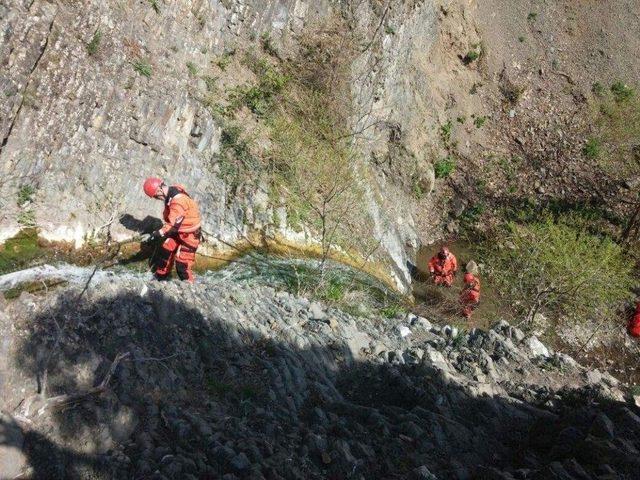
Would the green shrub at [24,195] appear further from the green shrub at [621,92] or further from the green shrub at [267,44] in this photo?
the green shrub at [621,92]

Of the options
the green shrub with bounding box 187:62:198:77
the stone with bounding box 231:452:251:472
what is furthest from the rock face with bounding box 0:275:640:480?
the green shrub with bounding box 187:62:198:77

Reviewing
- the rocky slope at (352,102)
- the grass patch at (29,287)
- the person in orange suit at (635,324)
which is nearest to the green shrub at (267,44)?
the rocky slope at (352,102)

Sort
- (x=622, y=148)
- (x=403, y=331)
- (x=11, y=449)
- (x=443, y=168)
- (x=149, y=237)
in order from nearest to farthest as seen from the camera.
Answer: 1. (x=11, y=449)
2. (x=403, y=331)
3. (x=149, y=237)
4. (x=443, y=168)
5. (x=622, y=148)

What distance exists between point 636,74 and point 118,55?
23.0 m

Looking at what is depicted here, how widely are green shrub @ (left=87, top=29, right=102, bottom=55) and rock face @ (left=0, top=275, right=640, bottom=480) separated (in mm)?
5332

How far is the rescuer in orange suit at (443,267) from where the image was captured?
13.6m

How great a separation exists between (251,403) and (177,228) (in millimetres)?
3905

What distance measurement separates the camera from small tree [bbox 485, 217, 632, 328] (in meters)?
11.3

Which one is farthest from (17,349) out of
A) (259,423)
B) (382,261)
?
(382,261)

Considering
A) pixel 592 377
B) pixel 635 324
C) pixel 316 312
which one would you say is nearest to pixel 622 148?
pixel 635 324

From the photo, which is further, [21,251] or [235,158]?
[235,158]

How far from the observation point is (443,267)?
1366 centimetres

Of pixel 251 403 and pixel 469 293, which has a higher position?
pixel 469 293

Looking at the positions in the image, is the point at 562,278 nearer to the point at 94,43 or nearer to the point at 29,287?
the point at 29,287
